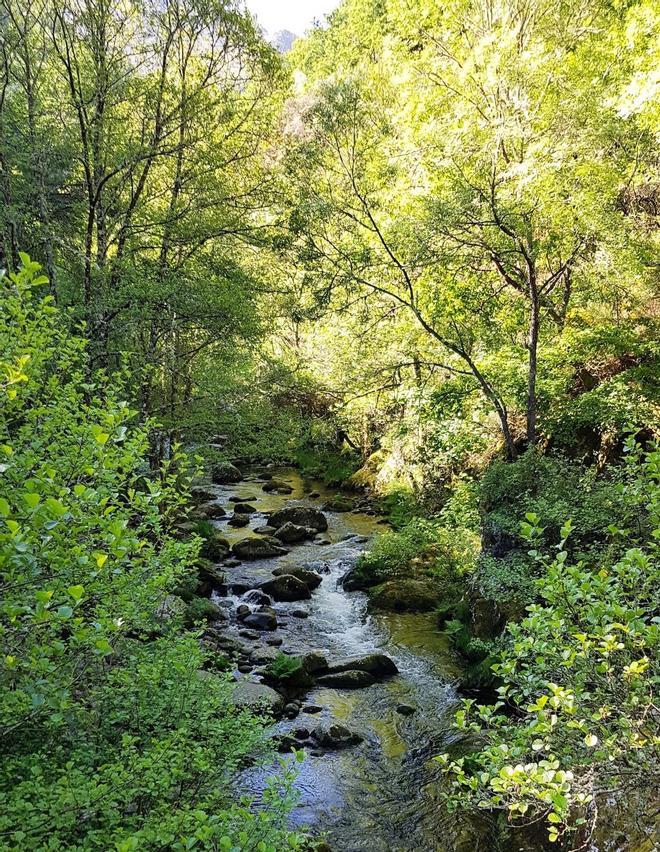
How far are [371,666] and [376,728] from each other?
1547mm

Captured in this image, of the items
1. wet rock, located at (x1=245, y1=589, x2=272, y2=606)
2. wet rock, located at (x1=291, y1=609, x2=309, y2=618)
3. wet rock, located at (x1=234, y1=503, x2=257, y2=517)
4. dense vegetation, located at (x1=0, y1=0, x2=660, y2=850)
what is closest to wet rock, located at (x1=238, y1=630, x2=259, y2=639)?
dense vegetation, located at (x1=0, y1=0, x2=660, y2=850)

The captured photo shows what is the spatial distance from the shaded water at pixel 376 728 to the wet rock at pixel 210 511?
3.97 metres

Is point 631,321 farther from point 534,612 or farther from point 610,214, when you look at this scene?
point 534,612

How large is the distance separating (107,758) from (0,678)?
1.47 meters

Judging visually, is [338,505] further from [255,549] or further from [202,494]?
[202,494]

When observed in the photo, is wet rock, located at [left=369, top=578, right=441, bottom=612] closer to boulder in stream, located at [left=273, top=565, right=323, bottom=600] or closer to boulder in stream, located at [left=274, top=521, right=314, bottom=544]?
boulder in stream, located at [left=273, top=565, right=323, bottom=600]

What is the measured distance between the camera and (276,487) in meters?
23.9

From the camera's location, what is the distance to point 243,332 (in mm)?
12031

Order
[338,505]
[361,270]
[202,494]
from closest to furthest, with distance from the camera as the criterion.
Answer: [361,270] → [338,505] → [202,494]

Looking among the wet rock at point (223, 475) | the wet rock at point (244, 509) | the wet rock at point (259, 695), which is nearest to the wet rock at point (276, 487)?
the wet rock at point (223, 475)

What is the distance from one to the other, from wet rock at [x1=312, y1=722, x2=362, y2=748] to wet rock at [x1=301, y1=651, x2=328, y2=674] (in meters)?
1.66

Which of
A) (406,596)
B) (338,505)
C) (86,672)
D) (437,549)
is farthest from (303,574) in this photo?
(86,672)

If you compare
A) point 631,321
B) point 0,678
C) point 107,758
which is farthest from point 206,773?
point 631,321

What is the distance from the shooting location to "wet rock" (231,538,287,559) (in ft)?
52.5
